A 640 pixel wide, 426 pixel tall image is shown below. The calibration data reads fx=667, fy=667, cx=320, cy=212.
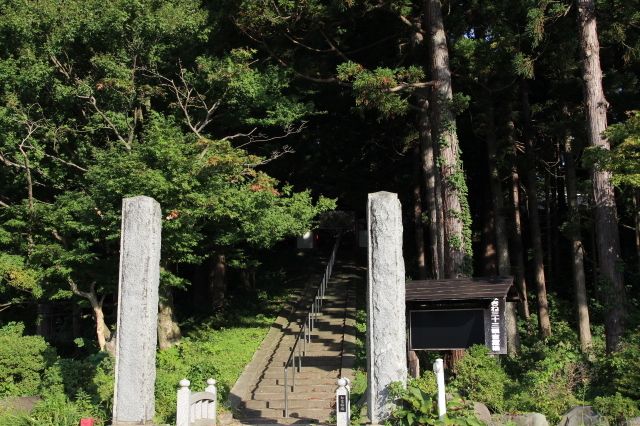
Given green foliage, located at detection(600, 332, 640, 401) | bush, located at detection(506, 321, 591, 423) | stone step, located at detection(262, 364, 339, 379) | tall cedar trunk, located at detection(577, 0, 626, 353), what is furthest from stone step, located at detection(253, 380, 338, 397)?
tall cedar trunk, located at detection(577, 0, 626, 353)

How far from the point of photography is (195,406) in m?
11.6

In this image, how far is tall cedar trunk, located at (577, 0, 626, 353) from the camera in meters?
13.6

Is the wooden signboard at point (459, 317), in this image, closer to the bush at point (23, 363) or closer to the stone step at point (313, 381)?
the stone step at point (313, 381)

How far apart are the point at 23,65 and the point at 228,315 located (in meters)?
9.72

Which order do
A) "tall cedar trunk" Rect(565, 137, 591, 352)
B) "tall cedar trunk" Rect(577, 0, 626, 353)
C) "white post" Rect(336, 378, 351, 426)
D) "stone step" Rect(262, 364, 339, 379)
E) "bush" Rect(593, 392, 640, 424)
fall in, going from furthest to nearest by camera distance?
"tall cedar trunk" Rect(565, 137, 591, 352)
"stone step" Rect(262, 364, 339, 379)
"tall cedar trunk" Rect(577, 0, 626, 353)
"white post" Rect(336, 378, 351, 426)
"bush" Rect(593, 392, 640, 424)

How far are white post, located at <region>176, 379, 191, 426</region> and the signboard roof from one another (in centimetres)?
395

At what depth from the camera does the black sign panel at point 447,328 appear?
10766 millimetres

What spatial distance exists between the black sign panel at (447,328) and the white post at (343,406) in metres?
1.33

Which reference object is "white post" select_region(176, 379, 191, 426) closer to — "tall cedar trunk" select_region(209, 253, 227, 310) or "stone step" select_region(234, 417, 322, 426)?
"stone step" select_region(234, 417, 322, 426)

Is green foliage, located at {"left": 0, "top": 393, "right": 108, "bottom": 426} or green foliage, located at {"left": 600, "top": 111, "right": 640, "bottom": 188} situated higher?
green foliage, located at {"left": 600, "top": 111, "right": 640, "bottom": 188}

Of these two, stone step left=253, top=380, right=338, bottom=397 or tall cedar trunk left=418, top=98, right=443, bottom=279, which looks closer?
stone step left=253, top=380, right=338, bottom=397

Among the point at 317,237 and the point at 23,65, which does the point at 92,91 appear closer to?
the point at 23,65

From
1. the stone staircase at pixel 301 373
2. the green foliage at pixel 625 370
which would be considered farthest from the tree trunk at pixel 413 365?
the green foliage at pixel 625 370

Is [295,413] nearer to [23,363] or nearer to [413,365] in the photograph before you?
[413,365]
